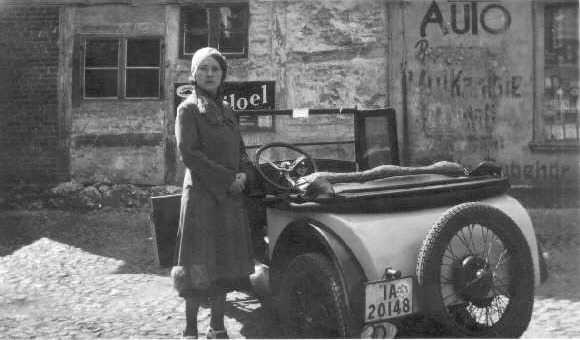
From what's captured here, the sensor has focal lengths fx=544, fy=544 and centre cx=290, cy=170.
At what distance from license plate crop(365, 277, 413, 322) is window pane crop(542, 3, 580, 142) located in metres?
7.87

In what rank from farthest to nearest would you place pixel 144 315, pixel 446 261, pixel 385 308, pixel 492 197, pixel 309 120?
pixel 309 120
pixel 144 315
pixel 492 197
pixel 446 261
pixel 385 308

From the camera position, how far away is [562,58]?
9391 mm

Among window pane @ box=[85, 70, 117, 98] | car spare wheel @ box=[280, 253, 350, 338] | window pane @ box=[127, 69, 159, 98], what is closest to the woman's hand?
car spare wheel @ box=[280, 253, 350, 338]

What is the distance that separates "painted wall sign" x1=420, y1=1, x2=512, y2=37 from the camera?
938 centimetres

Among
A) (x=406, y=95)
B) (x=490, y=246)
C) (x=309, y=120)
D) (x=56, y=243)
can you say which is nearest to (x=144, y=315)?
(x=490, y=246)

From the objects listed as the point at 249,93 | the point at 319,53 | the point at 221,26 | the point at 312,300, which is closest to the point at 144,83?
the point at 221,26

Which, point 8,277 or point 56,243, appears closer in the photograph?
point 8,277

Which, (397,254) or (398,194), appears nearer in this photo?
(397,254)

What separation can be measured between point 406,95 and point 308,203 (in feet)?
23.2

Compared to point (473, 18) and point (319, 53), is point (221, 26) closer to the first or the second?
point (319, 53)

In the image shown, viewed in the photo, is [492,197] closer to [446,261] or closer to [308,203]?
[446,261]

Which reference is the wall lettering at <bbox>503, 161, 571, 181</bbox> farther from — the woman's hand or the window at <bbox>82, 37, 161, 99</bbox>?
the woman's hand

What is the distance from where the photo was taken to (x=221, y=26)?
9703 millimetres

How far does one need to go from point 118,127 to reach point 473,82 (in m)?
6.30
